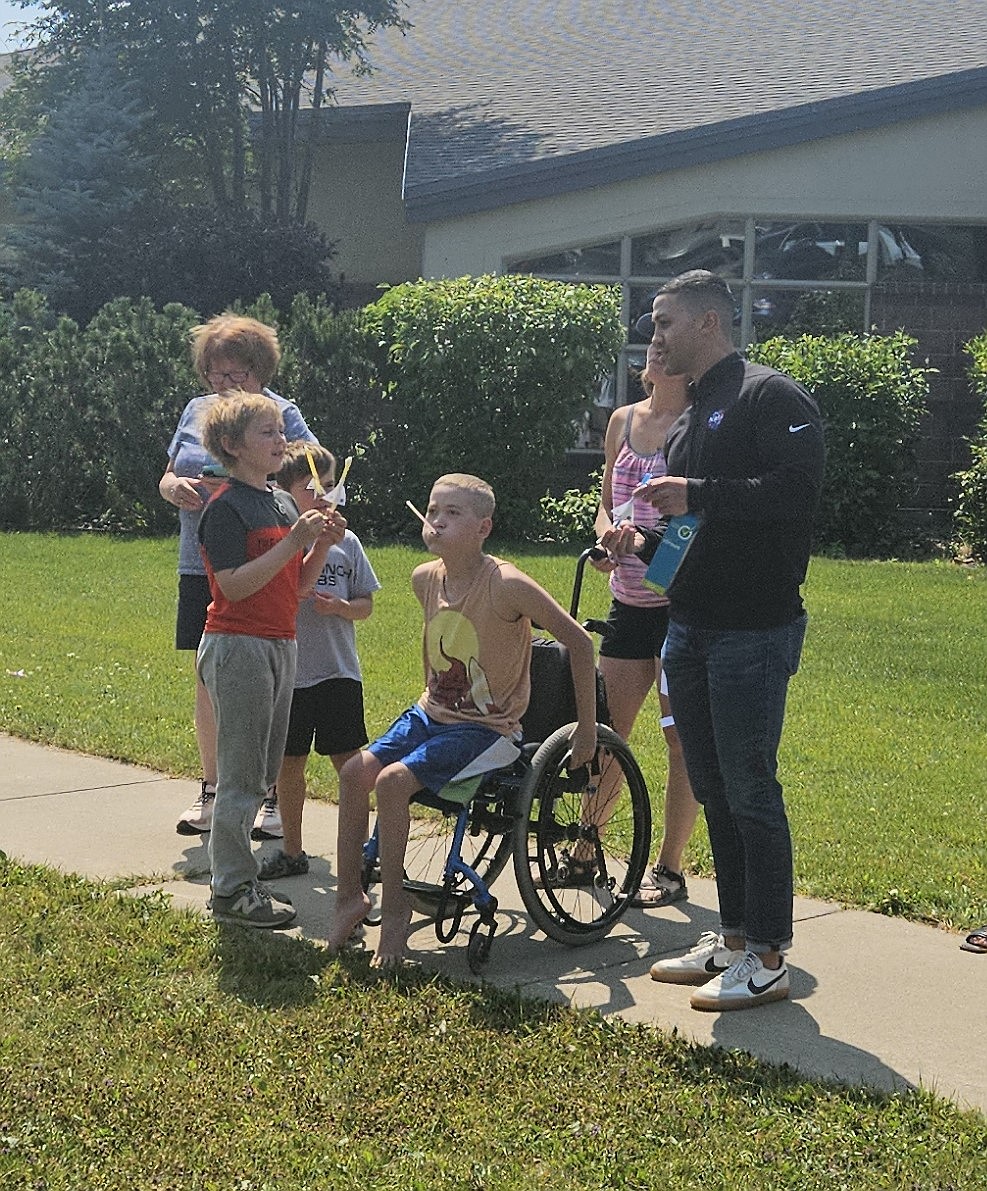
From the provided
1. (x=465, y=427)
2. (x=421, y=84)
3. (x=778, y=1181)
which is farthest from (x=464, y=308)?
(x=778, y=1181)

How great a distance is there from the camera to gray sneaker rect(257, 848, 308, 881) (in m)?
6.00

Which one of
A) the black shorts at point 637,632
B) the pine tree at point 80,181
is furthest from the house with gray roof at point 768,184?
the black shorts at point 637,632

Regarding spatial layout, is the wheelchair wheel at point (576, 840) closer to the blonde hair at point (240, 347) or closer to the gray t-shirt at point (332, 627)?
the gray t-shirt at point (332, 627)

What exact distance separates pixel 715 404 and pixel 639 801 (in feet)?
4.81

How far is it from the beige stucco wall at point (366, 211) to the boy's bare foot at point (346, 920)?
2087 centimetres

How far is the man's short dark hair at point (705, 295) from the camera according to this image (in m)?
4.71

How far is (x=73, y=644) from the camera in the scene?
10.9 meters

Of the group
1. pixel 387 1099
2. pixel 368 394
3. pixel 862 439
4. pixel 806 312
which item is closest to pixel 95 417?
pixel 368 394

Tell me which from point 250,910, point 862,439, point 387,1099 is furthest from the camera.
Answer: point 862,439

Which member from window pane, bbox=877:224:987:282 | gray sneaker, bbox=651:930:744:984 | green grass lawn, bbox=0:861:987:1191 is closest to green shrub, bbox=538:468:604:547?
window pane, bbox=877:224:987:282

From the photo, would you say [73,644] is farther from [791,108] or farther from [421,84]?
[421,84]

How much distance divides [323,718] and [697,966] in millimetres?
1773

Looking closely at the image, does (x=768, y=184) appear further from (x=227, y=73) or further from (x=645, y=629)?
(x=645, y=629)

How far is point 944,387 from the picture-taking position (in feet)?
57.3
